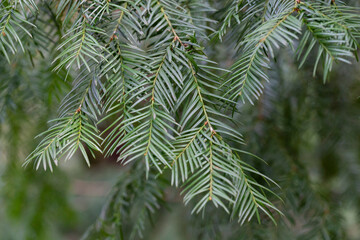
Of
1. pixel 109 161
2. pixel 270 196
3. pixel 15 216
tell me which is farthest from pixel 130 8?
pixel 109 161

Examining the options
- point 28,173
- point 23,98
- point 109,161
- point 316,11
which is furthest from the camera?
point 109,161

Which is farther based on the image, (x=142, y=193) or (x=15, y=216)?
(x=15, y=216)

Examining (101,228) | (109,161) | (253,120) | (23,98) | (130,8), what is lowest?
(109,161)

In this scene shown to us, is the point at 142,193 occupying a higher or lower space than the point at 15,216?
higher

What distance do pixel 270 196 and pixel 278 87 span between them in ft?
0.97

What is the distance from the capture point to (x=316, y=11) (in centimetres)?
41

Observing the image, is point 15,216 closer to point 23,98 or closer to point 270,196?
point 23,98

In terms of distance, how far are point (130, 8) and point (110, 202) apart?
1.92 ft

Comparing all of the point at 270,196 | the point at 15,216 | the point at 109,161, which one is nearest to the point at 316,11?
the point at 270,196

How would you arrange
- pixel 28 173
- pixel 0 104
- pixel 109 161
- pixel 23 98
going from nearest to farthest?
pixel 0 104 → pixel 23 98 → pixel 28 173 → pixel 109 161

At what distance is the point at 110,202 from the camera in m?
0.93

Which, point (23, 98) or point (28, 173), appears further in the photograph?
point (28, 173)

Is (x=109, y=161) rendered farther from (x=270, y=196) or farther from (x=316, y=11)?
(x=316, y=11)

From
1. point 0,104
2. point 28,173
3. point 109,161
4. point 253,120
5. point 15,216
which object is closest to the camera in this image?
point 0,104
